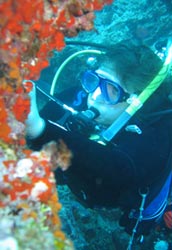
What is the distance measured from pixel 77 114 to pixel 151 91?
808 mm

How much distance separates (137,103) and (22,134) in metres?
1.63

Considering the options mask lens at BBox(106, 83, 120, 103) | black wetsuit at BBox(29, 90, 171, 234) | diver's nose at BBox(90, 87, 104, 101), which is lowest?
black wetsuit at BBox(29, 90, 171, 234)

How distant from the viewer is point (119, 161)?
2590mm

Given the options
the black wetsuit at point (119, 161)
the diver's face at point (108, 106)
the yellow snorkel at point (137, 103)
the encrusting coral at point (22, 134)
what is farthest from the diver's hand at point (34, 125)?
the diver's face at point (108, 106)

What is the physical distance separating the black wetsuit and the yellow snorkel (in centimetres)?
10

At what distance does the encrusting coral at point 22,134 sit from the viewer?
1140mm

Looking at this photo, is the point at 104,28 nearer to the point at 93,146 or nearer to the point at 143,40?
the point at 143,40

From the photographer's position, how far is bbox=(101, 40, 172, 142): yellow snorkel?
272cm

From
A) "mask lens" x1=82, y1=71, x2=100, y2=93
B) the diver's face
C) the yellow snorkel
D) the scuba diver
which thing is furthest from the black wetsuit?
"mask lens" x1=82, y1=71, x2=100, y2=93

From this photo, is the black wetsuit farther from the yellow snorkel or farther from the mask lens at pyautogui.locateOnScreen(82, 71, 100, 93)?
the mask lens at pyautogui.locateOnScreen(82, 71, 100, 93)

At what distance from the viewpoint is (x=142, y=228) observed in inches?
167

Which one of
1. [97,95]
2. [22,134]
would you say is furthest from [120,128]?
[22,134]

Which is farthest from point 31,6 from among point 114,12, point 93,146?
point 114,12

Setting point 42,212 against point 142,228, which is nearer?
point 42,212
